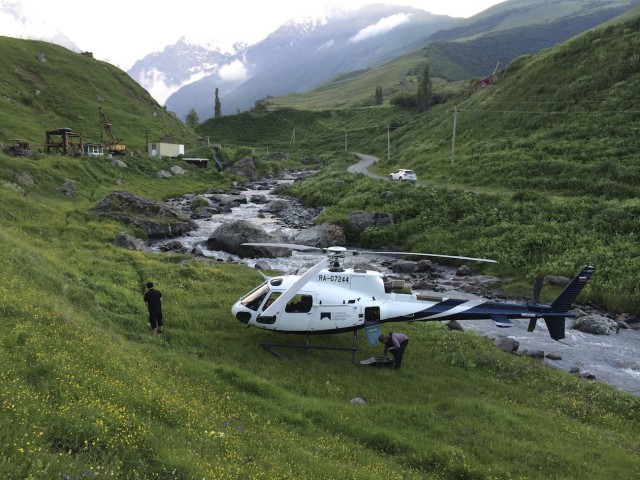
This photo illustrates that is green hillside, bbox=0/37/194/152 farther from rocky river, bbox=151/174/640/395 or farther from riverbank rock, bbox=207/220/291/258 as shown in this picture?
riverbank rock, bbox=207/220/291/258

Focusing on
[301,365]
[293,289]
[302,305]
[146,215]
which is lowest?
[301,365]

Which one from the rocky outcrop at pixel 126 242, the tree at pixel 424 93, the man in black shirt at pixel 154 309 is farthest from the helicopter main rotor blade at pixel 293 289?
the tree at pixel 424 93

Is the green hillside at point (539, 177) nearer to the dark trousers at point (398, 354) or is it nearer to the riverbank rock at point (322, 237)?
the riverbank rock at point (322, 237)

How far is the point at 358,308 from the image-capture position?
685 inches

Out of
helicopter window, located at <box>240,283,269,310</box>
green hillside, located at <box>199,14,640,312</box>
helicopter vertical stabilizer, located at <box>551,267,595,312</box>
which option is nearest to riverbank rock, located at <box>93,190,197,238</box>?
green hillside, located at <box>199,14,640,312</box>

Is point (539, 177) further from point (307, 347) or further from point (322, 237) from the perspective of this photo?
point (307, 347)

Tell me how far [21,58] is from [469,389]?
407ft

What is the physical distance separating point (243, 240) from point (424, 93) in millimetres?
101635

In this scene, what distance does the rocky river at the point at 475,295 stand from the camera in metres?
19.6

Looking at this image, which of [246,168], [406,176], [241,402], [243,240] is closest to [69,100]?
[246,168]

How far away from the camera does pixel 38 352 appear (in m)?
9.78

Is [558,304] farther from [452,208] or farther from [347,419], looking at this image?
[452,208]

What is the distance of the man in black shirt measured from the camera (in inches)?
656

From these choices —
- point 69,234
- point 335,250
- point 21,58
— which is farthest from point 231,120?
point 335,250
